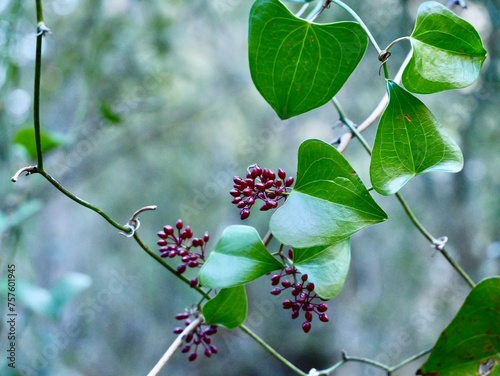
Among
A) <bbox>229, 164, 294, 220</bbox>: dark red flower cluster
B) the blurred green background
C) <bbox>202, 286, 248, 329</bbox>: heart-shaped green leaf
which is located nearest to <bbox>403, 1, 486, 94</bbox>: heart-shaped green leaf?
<bbox>229, 164, 294, 220</bbox>: dark red flower cluster

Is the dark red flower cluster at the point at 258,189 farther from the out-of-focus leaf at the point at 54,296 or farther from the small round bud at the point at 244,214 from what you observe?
the out-of-focus leaf at the point at 54,296

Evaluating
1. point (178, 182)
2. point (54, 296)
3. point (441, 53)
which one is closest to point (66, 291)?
point (54, 296)

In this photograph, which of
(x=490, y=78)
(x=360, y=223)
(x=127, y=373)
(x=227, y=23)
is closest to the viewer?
(x=360, y=223)

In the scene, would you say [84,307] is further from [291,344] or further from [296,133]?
[296,133]

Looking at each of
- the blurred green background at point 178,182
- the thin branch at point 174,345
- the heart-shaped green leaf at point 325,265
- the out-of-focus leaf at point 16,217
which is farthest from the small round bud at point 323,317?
the out-of-focus leaf at point 16,217

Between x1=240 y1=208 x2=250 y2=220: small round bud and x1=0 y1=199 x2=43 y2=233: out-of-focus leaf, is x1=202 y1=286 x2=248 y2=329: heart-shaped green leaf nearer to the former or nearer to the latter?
x1=240 y1=208 x2=250 y2=220: small round bud

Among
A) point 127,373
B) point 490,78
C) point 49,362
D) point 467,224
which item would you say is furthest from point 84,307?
point 490,78

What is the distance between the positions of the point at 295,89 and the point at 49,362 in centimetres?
128

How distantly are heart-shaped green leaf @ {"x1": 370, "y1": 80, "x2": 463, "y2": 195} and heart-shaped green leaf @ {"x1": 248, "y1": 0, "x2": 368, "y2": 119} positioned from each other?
5 cm

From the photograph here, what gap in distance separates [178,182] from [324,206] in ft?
6.19

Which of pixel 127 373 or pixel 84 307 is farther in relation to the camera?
pixel 127 373

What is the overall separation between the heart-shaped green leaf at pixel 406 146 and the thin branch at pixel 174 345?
22 centimetres

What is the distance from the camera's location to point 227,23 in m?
1.95

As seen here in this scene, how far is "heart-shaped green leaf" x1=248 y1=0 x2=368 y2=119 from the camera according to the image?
1.23 feet
